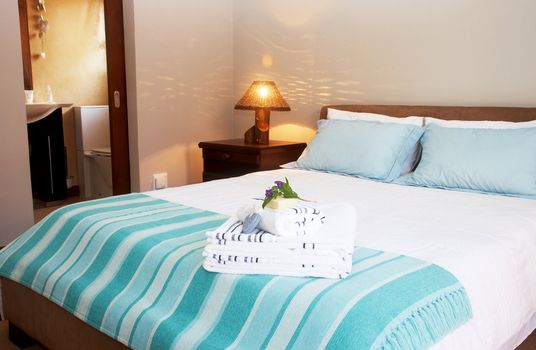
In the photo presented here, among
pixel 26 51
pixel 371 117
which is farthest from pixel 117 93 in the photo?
pixel 371 117

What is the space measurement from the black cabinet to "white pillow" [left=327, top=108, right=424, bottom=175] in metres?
2.69

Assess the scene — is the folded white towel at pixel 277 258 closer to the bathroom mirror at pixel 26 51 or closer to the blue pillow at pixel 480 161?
the blue pillow at pixel 480 161

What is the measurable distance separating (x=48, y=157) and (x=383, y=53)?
315cm

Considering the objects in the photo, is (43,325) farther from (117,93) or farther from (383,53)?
(383,53)

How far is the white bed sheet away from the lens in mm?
1357

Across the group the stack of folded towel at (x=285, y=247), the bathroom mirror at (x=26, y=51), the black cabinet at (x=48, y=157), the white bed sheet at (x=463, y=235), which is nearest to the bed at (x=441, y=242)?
the white bed sheet at (x=463, y=235)

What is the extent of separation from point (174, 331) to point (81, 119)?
385 cm

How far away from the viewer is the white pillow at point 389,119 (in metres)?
2.66

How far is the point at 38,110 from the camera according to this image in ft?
14.1

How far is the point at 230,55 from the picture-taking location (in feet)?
13.4

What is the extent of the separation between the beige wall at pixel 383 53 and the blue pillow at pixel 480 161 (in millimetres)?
471

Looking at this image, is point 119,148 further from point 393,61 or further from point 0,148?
point 393,61

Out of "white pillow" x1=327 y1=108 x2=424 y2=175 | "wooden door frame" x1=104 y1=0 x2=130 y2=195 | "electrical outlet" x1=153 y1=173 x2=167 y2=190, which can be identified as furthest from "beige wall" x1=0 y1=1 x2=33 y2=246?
"white pillow" x1=327 y1=108 x2=424 y2=175

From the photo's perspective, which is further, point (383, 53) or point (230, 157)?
point (230, 157)
